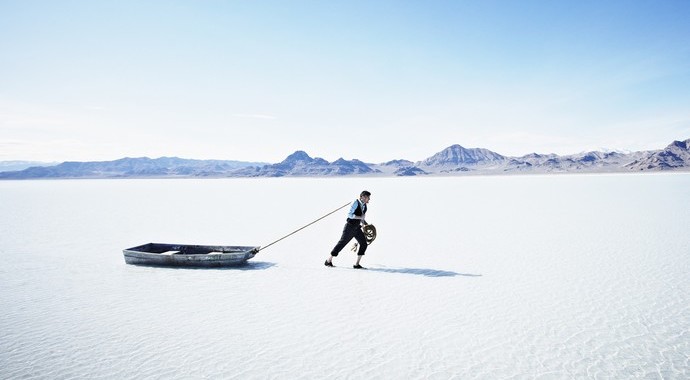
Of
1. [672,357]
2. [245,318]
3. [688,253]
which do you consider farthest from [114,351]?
[688,253]

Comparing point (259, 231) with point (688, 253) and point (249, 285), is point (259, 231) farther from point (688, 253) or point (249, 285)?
point (688, 253)

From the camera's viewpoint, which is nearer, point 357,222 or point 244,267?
point 357,222

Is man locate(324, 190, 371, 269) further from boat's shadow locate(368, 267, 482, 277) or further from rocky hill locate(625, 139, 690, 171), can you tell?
rocky hill locate(625, 139, 690, 171)

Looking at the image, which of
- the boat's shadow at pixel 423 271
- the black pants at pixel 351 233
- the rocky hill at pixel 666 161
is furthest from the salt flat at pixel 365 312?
the rocky hill at pixel 666 161

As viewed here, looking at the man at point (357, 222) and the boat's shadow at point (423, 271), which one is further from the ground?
the man at point (357, 222)

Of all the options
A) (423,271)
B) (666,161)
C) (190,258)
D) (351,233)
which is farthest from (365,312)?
(666,161)

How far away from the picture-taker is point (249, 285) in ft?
25.2

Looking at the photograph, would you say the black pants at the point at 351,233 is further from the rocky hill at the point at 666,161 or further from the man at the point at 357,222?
the rocky hill at the point at 666,161

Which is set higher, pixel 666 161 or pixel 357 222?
pixel 666 161

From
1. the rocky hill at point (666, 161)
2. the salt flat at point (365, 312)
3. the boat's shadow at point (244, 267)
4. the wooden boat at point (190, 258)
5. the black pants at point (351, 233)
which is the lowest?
the salt flat at point (365, 312)

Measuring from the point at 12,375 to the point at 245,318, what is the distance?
109 inches

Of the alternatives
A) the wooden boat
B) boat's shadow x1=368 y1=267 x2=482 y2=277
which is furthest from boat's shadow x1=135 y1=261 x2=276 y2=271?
boat's shadow x1=368 y1=267 x2=482 y2=277

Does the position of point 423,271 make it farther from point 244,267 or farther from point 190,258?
point 190,258

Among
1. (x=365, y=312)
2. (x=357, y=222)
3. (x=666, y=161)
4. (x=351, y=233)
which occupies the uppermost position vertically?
(x=666, y=161)
